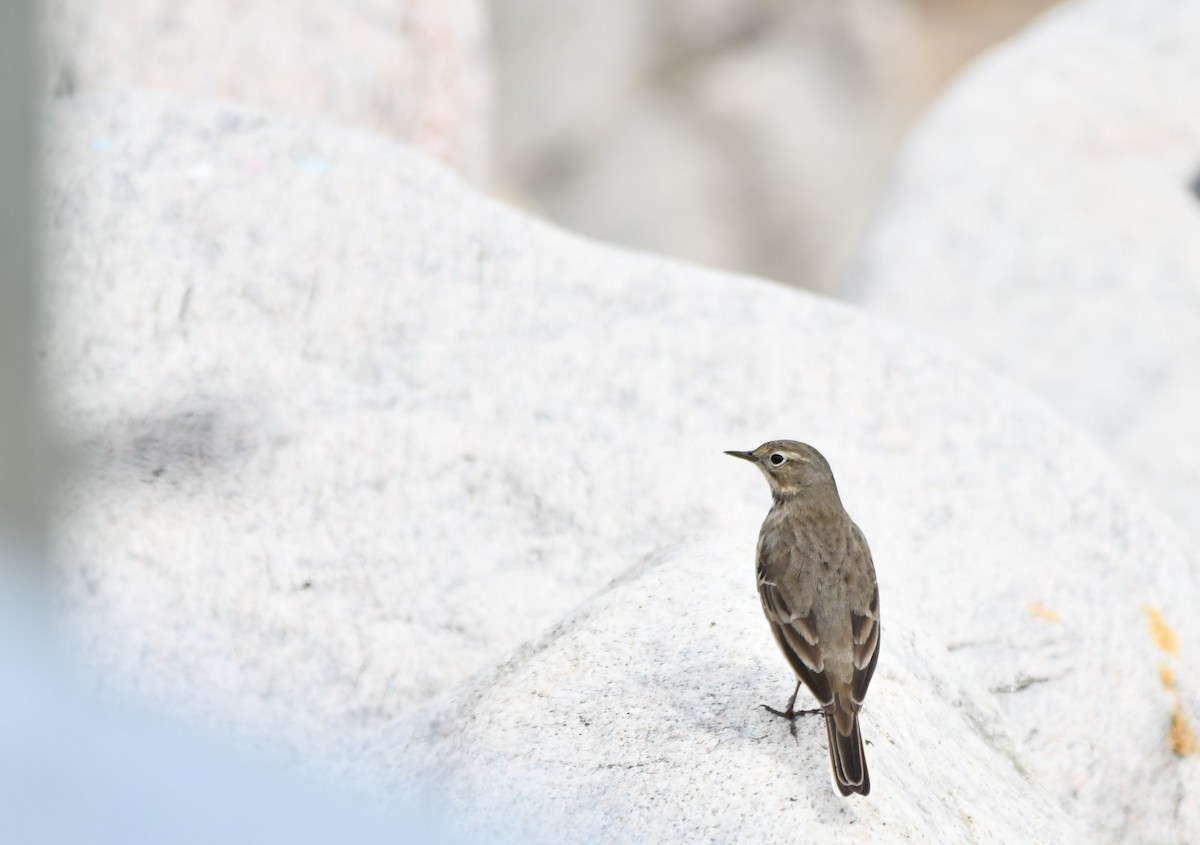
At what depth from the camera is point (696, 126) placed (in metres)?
16.6

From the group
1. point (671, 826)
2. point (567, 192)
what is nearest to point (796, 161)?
point (567, 192)

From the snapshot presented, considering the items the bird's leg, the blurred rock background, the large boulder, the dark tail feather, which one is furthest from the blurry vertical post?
the blurred rock background

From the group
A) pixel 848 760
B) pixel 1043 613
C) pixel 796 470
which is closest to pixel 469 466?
pixel 796 470

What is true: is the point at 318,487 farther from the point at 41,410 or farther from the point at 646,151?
the point at 646,151

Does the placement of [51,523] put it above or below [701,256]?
above

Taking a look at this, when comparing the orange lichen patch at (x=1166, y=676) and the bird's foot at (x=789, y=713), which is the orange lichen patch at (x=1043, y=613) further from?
the bird's foot at (x=789, y=713)

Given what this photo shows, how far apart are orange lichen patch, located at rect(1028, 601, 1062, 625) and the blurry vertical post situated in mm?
4344

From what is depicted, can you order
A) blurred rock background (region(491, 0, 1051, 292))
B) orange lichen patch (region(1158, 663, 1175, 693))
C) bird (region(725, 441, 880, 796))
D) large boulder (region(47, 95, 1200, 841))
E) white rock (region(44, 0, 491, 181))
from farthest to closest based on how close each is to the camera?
→ 1. blurred rock background (region(491, 0, 1051, 292))
2. white rock (region(44, 0, 491, 181))
3. orange lichen patch (region(1158, 663, 1175, 693))
4. large boulder (region(47, 95, 1200, 841))
5. bird (region(725, 441, 880, 796))

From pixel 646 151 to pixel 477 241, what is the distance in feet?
35.7

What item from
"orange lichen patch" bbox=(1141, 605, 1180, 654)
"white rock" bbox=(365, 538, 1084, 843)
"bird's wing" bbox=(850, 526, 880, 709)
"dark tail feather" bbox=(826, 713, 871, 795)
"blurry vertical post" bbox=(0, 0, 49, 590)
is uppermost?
"blurry vertical post" bbox=(0, 0, 49, 590)

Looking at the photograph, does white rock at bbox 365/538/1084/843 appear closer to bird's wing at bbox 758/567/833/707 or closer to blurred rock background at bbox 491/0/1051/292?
bird's wing at bbox 758/567/833/707

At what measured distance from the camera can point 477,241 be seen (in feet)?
19.8

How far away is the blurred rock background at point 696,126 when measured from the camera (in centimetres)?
1639

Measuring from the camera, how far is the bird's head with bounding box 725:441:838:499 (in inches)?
169
